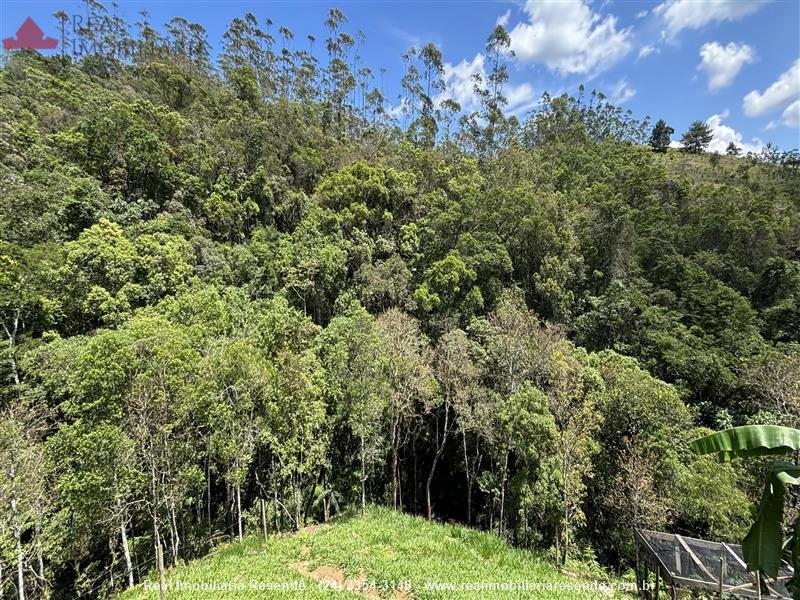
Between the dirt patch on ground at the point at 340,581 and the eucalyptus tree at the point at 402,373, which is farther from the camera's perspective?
the eucalyptus tree at the point at 402,373

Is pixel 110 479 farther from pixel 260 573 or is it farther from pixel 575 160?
pixel 575 160

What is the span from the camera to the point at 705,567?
8.88 m

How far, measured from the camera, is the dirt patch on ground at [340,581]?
806 centimetres

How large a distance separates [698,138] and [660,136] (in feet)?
24.9

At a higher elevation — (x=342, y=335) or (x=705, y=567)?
(x=342, y=335)

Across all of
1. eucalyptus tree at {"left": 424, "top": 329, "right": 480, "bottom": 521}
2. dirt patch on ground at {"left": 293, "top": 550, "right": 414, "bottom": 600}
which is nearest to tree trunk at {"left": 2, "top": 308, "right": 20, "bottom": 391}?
dirt patch on ground at {"left": 293, "top": 550, "right": 414, "bottom": 600}

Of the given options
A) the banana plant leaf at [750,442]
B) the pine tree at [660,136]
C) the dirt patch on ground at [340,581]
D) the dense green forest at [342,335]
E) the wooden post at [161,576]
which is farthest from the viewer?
the pine tree at [660,136]

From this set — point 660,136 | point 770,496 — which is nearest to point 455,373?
point 770,496

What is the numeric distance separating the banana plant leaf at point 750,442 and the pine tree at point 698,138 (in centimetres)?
8989

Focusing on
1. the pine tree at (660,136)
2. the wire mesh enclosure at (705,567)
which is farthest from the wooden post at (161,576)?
the pine tree at (660,136)

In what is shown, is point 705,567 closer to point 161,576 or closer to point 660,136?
point 161,576

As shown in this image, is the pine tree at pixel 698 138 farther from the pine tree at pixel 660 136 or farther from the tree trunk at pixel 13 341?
the tree trunk at pixel 13 341

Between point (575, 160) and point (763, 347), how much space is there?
26.3 m

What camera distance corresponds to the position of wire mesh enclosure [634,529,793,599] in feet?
27.5
